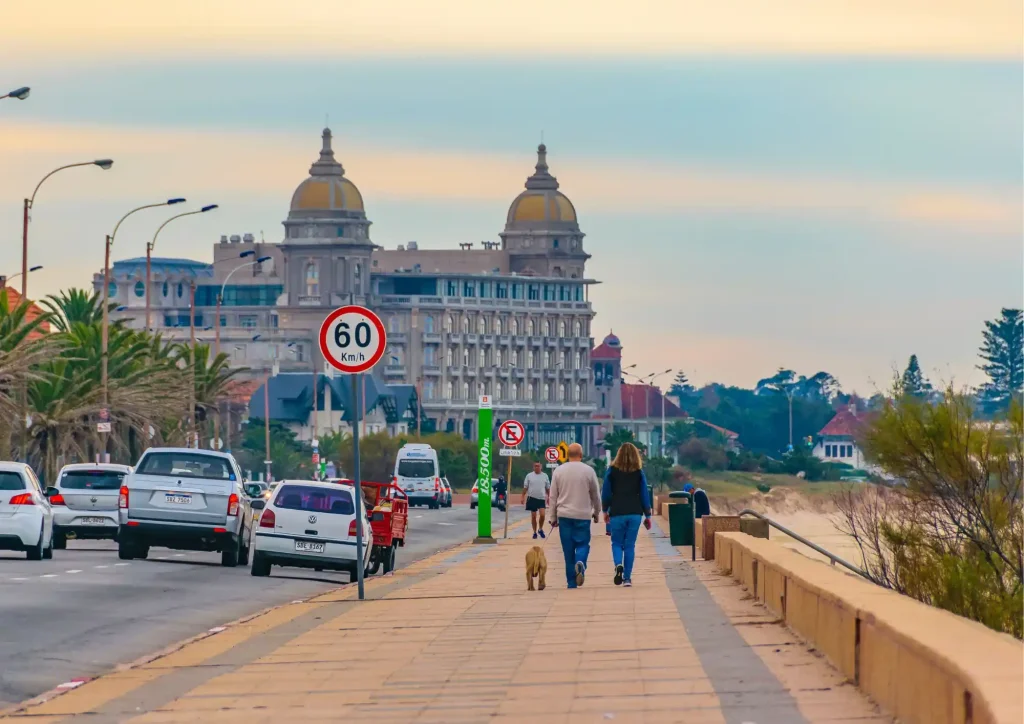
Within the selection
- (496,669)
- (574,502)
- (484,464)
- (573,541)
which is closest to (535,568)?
(573,541)

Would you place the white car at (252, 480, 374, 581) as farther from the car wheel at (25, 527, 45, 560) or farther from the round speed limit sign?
the round speed limit sign

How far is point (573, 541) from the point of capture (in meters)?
22.6

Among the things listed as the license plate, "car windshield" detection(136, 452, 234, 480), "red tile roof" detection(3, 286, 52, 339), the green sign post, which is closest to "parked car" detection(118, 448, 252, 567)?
"car windshield" detection(136, 452, 234, 480)

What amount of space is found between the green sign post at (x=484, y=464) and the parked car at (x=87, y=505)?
7146mm

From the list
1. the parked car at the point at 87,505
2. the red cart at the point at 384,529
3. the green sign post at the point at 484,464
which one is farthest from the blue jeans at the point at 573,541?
the green sign post at the point at 484,464

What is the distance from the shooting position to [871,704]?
1067cm

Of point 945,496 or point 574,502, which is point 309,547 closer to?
point 574,502

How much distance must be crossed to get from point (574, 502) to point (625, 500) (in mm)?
590

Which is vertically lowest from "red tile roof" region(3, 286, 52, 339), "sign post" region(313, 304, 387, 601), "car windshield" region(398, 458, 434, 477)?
"sign post" region(313, 304, 387, 601)

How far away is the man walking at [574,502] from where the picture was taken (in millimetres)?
22062

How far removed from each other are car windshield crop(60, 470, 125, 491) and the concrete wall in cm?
2389

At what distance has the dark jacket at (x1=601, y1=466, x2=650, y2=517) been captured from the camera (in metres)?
22.3

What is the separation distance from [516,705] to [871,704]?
2.00 m

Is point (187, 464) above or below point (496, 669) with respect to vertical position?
above
